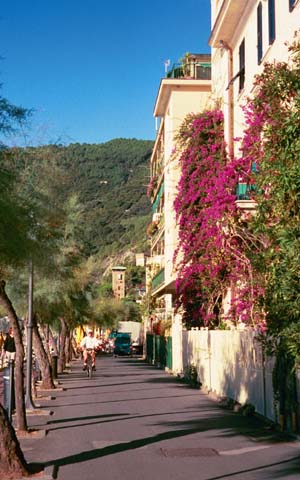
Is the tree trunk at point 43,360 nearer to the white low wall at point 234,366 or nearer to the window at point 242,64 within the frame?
the white low wall at point 234,366

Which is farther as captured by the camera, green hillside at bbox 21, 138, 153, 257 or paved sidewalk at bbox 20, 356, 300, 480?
green hillside at bbox 21, 138, 153, 257

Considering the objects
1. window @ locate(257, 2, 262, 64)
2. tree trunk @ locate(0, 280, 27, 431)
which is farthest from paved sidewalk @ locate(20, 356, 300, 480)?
window @ locate(257, 2, 262, 64)

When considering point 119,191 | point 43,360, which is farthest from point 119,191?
point 43,360

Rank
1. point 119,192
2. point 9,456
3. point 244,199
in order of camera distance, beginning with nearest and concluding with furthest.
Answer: point 9,456 → point 244,199 → point 119,192

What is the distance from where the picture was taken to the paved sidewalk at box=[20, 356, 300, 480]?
33.8ft

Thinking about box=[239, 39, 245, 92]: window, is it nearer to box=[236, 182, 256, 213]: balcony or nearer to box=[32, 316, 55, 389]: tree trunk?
box=[236, 182, 256, 213]: balcony

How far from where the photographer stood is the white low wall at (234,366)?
53.0ft

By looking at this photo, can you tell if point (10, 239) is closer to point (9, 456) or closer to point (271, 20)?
point (9, 456)

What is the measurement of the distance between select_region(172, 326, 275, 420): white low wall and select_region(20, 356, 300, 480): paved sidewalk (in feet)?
1.89

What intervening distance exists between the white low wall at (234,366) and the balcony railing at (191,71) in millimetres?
19012

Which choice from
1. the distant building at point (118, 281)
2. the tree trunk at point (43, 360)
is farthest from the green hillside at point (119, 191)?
the tree trunk at point (43, 360)

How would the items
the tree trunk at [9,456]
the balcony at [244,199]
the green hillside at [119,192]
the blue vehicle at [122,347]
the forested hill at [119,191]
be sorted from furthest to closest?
1. the forested hill at [119,191]
2. the green hillside at [119,192]
3. the blue vehicle at [122,347]
4. the balcony at [244,199]
5. the tree trunk at [9,456]

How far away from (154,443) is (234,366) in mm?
7240

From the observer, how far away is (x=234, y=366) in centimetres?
1991
